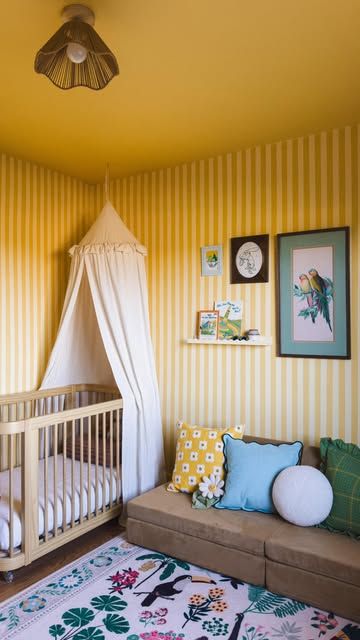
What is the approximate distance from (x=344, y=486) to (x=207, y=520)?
2.64ft

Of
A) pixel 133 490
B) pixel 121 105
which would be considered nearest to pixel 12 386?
pixel 133 490

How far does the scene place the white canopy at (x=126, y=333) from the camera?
11.0 ft

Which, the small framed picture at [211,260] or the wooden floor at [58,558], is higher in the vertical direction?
the small framed picture at [211,260]

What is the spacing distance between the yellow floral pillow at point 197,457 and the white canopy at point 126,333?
33cm

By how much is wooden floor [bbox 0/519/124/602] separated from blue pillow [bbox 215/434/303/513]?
2.85 ft

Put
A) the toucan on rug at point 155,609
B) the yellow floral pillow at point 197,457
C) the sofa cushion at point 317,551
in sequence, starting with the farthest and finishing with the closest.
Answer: the yellow floral pillow at point 197,457 < the sofa cushion at point 317,551 < the toucan on rug at point 155,609

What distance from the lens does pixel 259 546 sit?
245 centimetres

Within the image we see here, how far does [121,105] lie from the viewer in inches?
108

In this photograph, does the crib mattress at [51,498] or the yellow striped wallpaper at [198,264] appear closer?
the crib mattress at [51,498]

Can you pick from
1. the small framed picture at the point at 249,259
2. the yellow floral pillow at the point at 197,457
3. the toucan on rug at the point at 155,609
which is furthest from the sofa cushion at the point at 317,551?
the small framed picture at the point at 249,259

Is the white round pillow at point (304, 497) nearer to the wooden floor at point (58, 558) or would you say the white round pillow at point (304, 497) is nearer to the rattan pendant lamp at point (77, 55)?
the wooden floor at point (58, 558)

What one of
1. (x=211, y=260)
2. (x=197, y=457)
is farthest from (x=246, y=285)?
(x=197, y=457)

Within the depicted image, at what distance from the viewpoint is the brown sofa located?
2227 mm

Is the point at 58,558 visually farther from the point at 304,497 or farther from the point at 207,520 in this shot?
the point at 304,497
